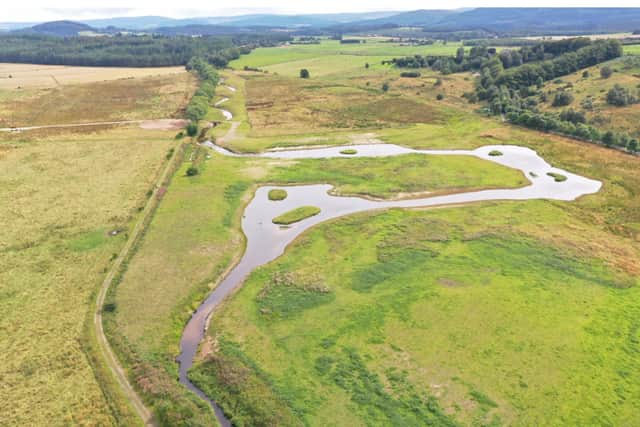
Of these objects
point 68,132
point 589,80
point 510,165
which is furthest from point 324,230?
point 589,80

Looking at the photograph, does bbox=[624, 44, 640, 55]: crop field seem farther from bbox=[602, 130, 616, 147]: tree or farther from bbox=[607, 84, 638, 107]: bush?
bbox=[602, 130, 616, 147]: tree

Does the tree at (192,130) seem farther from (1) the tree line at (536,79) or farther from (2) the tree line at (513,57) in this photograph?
(2) the tree line at (513,57)

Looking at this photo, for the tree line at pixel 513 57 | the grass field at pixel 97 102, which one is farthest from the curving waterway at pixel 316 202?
the tree line at pixel 513 57

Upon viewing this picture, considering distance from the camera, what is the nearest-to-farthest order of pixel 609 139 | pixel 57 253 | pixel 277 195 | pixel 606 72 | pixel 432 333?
pixel 432 333 → pixel 57 253 → pixel 277 195 → pixel 609 139 → pixel 606 72

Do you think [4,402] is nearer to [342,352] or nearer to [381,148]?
[342,352]

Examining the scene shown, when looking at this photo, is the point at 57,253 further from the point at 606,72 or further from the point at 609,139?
the point at 606,72

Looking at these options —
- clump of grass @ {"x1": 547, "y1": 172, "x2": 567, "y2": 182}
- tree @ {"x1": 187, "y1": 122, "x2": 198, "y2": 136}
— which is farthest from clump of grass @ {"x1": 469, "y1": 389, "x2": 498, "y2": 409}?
tree @ {"x1": 187, "y1": 122, "x2": 198, "y2": 136}

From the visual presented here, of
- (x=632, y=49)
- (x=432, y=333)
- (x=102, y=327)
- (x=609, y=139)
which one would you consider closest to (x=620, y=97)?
(x=609, y=139)
